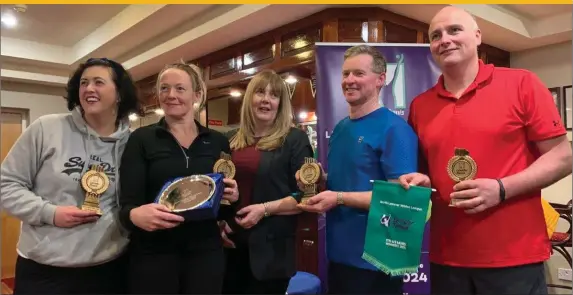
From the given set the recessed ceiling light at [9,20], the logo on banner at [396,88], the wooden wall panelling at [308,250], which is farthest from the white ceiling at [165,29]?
the wooden wall panelling at [308,250]

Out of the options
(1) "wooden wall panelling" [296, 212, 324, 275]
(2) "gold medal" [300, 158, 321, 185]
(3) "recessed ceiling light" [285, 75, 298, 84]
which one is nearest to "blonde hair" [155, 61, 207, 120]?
(2) "gold medal" [300, 158, 321, 185]

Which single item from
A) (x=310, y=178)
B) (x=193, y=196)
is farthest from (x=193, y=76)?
(x=310, y=178)

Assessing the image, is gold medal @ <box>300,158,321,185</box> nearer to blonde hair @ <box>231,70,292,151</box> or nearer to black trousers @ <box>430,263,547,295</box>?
blonde hair @ <box>231,70,292,151</box>

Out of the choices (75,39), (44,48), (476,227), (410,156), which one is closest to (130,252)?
(410,156)

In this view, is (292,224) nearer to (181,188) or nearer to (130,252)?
(181,188)

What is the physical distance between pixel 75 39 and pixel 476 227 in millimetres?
5079

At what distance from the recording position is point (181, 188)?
153 cm

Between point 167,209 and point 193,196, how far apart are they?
10 centimetres

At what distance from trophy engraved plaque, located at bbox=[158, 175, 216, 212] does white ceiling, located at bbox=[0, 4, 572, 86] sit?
226 centimetres

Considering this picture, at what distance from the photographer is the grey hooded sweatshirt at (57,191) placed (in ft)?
4.94

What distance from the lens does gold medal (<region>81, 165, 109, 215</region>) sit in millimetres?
1510

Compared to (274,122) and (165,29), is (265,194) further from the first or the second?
(165,29)

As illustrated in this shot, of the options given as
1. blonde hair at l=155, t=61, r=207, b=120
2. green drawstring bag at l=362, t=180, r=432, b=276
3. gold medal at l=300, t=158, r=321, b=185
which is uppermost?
blonde hair at l=155, t=61, r=207, b=120

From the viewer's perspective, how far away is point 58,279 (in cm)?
153
